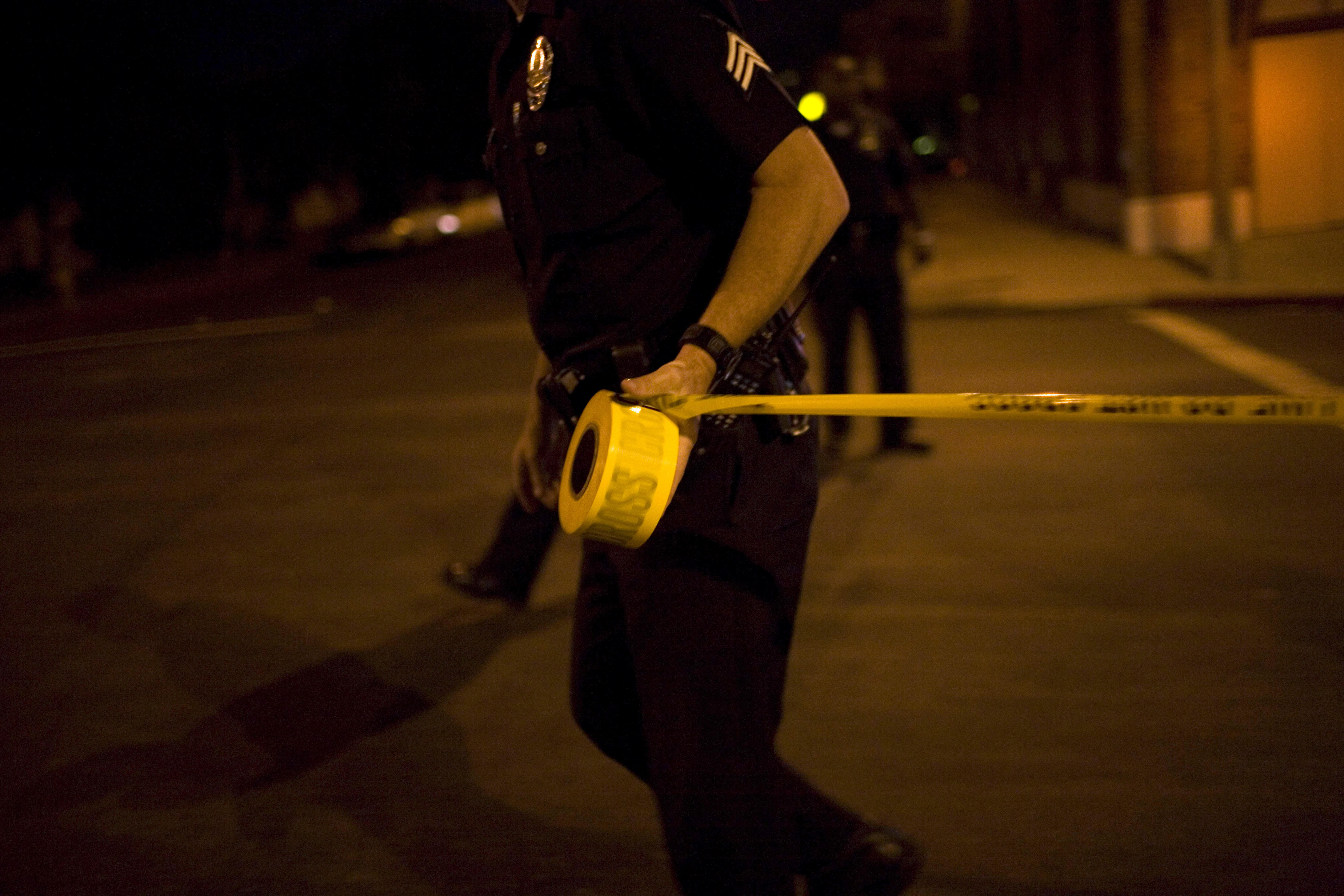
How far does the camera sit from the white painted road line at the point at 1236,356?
8.10 metres

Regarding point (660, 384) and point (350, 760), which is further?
point (350, 760)

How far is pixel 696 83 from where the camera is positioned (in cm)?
215

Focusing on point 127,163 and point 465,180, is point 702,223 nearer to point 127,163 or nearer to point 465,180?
point 127,163

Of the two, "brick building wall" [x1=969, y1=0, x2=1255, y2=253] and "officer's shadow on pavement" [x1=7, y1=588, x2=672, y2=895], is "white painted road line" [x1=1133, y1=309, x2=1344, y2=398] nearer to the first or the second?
"brick building wall" [x1=969, y1=0, x2=1255, y2=253]

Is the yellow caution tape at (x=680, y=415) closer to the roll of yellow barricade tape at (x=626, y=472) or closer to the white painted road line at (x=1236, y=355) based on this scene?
the roll of yellow barricade tape at (x=626, y=472)

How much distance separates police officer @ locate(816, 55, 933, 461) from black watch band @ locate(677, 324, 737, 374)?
193 inches

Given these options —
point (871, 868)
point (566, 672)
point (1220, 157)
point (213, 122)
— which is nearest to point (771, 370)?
point (871, 868)

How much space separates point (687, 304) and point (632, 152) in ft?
0.86

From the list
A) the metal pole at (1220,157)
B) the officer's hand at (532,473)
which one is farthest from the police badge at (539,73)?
the metal pole at (1220,157)

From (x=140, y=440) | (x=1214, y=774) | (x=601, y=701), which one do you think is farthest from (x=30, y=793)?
(x=140, y=440)

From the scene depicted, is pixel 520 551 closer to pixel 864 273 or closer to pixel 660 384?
pixel 864 273

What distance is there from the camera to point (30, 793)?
3.90m

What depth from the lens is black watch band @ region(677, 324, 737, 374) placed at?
2.18m

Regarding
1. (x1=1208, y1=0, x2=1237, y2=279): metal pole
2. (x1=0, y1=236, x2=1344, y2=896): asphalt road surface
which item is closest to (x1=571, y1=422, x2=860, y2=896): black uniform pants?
(x1=0, y1=236, x2=1344, y2=896): asphalt road surface
